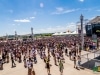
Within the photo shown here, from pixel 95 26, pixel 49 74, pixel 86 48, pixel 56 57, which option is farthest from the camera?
pixel 95 26

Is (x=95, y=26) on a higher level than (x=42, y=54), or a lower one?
higher

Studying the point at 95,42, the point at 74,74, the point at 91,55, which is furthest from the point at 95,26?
the point at 74,74

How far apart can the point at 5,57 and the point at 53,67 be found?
8016 mm

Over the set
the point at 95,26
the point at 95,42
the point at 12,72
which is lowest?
the point at 12,72

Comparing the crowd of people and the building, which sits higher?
the building

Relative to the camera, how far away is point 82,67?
1877 cm

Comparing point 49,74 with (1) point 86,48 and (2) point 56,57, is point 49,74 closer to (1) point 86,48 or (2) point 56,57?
(2) point 56,57

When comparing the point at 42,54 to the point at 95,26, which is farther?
the point at 95,26

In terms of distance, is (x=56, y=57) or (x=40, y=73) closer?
(x=40, y=73)

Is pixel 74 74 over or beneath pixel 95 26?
beneath

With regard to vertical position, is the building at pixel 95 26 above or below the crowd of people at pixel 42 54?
above

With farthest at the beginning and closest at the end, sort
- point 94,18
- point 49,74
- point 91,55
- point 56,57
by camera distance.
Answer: point 94,18, point 91,55, point 56,57, point 49,74

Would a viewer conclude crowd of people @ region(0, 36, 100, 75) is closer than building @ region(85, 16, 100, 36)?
Yes

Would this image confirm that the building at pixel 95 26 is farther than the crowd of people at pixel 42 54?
Yes
